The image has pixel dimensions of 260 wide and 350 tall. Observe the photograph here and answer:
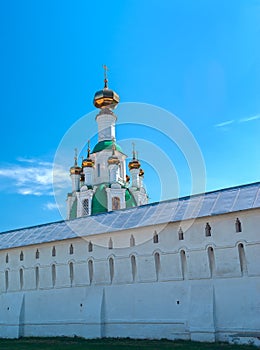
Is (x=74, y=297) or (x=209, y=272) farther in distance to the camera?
(x=74, y=297)

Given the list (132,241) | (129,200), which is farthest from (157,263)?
(129,200)

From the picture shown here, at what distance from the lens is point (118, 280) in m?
16.8

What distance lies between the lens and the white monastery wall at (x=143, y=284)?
13.9 metres

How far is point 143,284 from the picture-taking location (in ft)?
52.7

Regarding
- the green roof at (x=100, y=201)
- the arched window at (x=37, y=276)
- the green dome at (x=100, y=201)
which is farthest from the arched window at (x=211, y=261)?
the green dome at (x=100, y=201)

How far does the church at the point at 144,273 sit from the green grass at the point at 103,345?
44 cm

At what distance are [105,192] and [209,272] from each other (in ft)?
51.8

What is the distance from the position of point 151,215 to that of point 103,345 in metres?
4.93

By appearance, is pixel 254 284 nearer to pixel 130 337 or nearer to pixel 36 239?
pixel 130 337

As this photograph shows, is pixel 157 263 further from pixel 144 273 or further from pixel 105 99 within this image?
pixel 105 99

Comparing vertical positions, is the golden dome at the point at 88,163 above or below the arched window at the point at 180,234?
above

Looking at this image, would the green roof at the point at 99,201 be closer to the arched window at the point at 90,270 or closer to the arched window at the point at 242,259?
the arched window at the point at 90,270

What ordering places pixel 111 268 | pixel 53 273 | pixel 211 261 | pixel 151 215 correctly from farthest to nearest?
pixel 53 273 → pixel 111 268 → pixel 151 215 → pixel 211 261

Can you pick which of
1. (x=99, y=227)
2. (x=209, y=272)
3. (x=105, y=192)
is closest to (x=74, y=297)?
(x=99, y=227)
